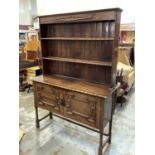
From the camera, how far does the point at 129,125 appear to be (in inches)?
116

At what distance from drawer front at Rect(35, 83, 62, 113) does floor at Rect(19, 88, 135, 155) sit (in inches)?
18.4

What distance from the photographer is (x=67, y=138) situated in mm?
2562

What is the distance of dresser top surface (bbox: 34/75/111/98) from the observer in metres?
2.00

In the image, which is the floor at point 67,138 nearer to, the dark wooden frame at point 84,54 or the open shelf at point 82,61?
the dark wooden frame at point 84,54

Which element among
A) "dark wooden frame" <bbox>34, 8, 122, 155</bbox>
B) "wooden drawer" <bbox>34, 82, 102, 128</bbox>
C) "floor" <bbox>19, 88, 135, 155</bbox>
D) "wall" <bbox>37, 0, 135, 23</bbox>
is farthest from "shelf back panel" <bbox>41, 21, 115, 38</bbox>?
"floor" <bbox>19, 88, 135, 155</bbox>

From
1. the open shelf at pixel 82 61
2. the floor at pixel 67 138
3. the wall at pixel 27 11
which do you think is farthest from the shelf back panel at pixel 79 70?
the wall at pixel 27 11

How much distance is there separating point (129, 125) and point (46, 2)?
2738mm

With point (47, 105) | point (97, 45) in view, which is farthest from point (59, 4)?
point (47, 105)

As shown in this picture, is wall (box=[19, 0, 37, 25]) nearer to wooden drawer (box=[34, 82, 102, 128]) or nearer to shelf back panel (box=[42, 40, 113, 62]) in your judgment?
shelf back panel (box=[42, 40, 113, 62])

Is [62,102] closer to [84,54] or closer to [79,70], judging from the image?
[79,70]

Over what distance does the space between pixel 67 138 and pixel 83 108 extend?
74cm

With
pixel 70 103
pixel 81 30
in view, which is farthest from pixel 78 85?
pixel 81 30

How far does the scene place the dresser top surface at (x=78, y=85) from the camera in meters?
2.00

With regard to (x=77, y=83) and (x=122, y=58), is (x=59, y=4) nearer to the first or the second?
(x=77, y=83)
